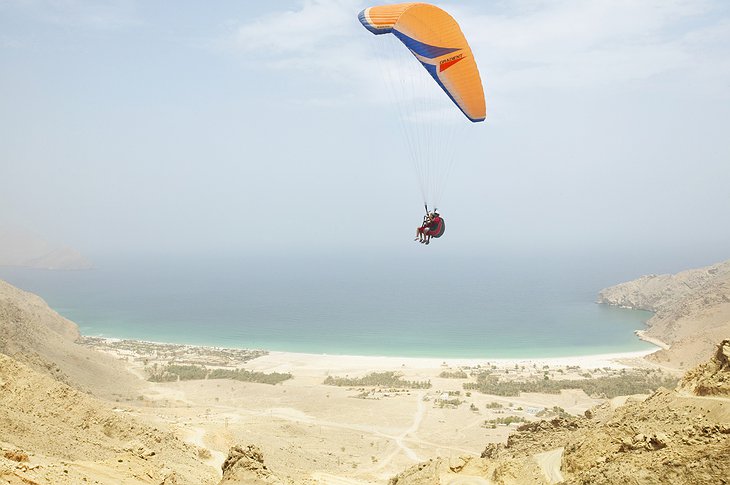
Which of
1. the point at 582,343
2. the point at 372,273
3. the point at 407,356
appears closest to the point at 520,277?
the point at 372,273

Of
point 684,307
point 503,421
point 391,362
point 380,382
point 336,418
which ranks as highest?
point 684,307

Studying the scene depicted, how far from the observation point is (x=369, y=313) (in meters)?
73.7

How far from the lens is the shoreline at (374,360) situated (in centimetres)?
4022

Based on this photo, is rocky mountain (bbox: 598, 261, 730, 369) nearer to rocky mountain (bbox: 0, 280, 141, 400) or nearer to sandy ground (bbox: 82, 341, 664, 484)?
sandy ground (bbox: 82, 341, 664, 484)

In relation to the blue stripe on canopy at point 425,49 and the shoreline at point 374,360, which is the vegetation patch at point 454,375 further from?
the blue stripe on canopy at point 425,49

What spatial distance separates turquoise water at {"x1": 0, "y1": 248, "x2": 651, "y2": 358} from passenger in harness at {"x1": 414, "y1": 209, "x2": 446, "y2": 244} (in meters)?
31.3

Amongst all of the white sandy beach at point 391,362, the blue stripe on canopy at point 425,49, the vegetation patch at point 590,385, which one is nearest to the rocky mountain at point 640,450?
the blue stripe on canopy at point 425,49

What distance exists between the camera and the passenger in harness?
17062 mm

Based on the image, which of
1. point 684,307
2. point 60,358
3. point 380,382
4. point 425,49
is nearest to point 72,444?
point 425,49

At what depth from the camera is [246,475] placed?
10.3 metres

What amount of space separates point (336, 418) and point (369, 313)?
48155mm

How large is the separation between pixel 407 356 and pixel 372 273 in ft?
327

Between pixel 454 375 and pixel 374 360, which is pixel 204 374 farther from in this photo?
pixel 454 375

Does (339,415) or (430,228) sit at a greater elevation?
(430,228)
